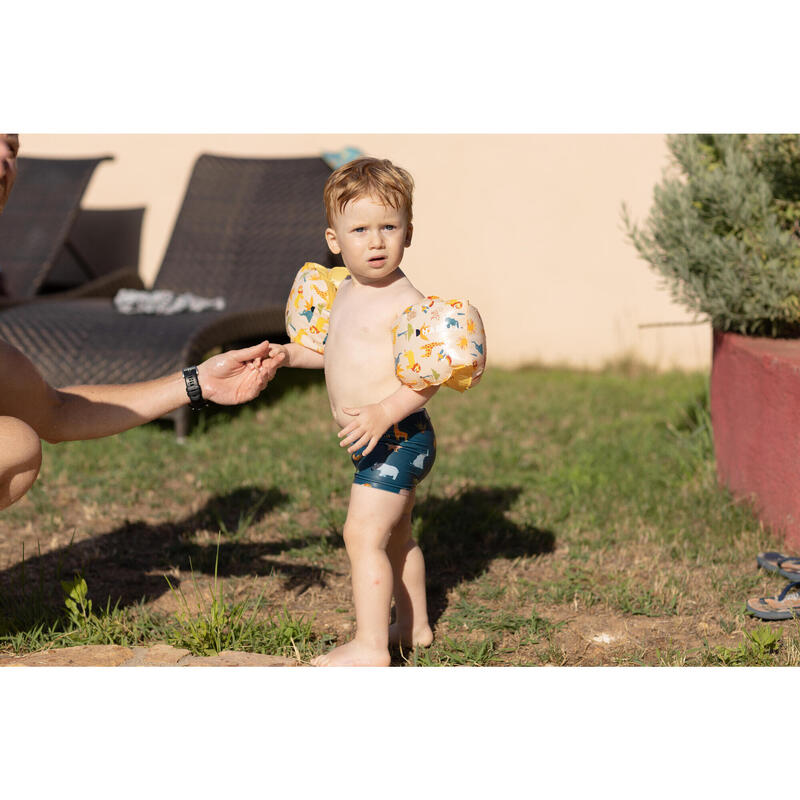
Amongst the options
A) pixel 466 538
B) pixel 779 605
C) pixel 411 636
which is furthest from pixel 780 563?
pixel 411 636

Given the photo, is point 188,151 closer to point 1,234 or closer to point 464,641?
point 1,234

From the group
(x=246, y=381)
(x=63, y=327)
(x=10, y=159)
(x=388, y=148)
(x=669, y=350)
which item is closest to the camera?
(x=10, y=159)

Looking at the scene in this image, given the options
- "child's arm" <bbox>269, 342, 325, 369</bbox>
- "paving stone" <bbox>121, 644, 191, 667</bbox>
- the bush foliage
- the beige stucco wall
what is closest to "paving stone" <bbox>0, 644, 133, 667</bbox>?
"paving stone" <bbox>121, 644, 191, 667</bbox>

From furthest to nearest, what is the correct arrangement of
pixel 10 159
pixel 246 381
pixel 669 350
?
1. pixel 669 350
2. pixel 246 381
3. pixel 10 159

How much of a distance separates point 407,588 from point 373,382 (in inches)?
28.6

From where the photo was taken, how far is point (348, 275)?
3033 millimetres

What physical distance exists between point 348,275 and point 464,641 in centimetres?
122

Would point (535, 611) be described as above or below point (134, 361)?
below

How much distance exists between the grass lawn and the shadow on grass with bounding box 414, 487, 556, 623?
0.03 ft

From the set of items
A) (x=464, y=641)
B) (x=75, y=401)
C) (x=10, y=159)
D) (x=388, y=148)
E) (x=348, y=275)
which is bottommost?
(x=464, y=641)

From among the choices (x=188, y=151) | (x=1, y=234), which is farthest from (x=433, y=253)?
(x=1, y=234)

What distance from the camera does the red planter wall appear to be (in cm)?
375

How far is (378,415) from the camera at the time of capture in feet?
8.56

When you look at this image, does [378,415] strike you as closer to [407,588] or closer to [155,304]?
[407,588]
